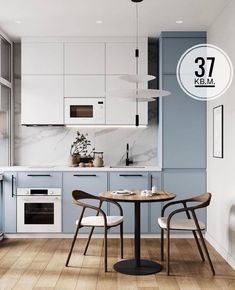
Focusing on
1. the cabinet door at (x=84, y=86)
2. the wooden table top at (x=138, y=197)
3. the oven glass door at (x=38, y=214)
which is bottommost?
the oven glass door at (x=38, y=214)

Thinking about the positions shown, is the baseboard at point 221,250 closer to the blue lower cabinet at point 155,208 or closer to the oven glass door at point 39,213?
the blue lower cabinet at point 155,208

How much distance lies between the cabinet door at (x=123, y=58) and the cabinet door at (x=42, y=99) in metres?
0.70

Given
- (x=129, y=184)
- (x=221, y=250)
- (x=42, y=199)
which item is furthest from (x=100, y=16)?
(x=221, y=250)

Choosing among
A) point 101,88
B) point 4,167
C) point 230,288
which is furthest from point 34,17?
point 230,288

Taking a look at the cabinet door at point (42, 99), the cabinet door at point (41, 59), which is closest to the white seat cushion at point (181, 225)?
the cabinet door at point (42, 99)

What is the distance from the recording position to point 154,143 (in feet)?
19.0

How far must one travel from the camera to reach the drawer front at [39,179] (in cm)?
522

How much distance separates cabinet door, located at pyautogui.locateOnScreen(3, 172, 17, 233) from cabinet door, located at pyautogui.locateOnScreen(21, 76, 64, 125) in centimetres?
78

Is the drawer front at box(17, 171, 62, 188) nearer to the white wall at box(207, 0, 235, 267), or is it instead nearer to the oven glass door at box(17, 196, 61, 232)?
the oven glass door at box(17, 196, 61, 232)

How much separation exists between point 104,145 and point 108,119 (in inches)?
19.7

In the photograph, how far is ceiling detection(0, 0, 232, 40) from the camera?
426 cm

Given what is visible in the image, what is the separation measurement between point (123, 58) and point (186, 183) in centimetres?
185

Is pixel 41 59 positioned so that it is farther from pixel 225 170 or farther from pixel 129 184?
pixel 225 170

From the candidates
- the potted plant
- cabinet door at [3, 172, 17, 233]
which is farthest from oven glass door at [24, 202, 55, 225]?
the potted plant
